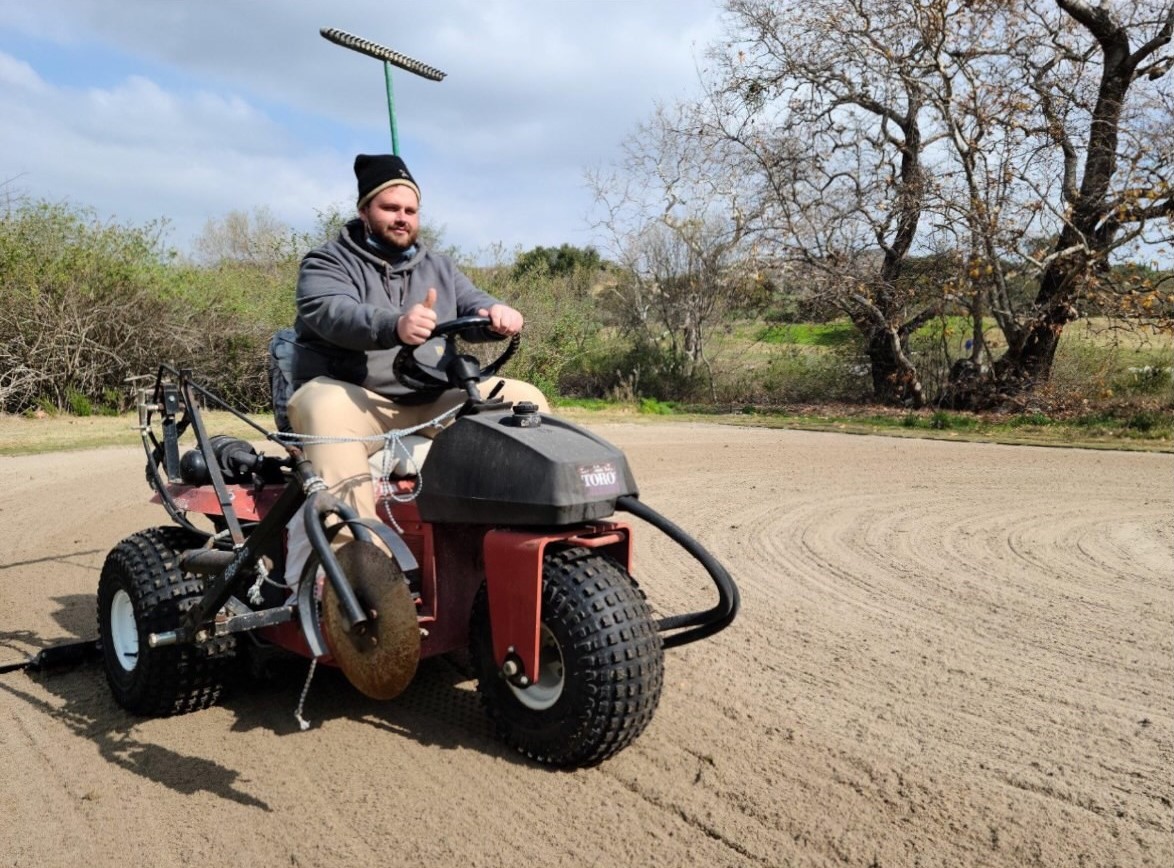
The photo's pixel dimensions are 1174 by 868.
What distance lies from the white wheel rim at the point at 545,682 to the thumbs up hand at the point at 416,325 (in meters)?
1.07

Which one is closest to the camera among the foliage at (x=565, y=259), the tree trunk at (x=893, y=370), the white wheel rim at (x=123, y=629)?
the white wheel rim at (x=123, y=629)

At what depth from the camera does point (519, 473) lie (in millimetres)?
3109

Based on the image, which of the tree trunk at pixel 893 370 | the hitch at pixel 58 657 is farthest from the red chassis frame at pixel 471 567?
the tree trunk at pixel 893 370

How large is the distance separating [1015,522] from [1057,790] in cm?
459

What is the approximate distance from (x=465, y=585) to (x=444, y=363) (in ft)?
2.83

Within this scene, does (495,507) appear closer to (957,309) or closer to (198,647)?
→ (198,647)

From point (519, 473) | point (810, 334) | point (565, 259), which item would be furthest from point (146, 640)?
point (565, 259)

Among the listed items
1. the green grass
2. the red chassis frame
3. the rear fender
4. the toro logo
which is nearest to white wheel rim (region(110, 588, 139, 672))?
the red chassis frame

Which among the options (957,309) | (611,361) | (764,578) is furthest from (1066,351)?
(764,578)

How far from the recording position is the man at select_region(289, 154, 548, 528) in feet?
11.6

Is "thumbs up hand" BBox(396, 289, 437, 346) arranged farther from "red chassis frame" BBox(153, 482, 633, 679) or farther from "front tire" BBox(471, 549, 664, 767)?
"front tire" BBox(471, 549, 664, 767)

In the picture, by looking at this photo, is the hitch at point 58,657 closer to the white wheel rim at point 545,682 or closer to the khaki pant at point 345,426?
the khaki pant at point 345,426

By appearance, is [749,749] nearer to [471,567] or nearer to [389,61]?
[471,567]

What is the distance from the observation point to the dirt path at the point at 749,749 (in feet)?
9.21
